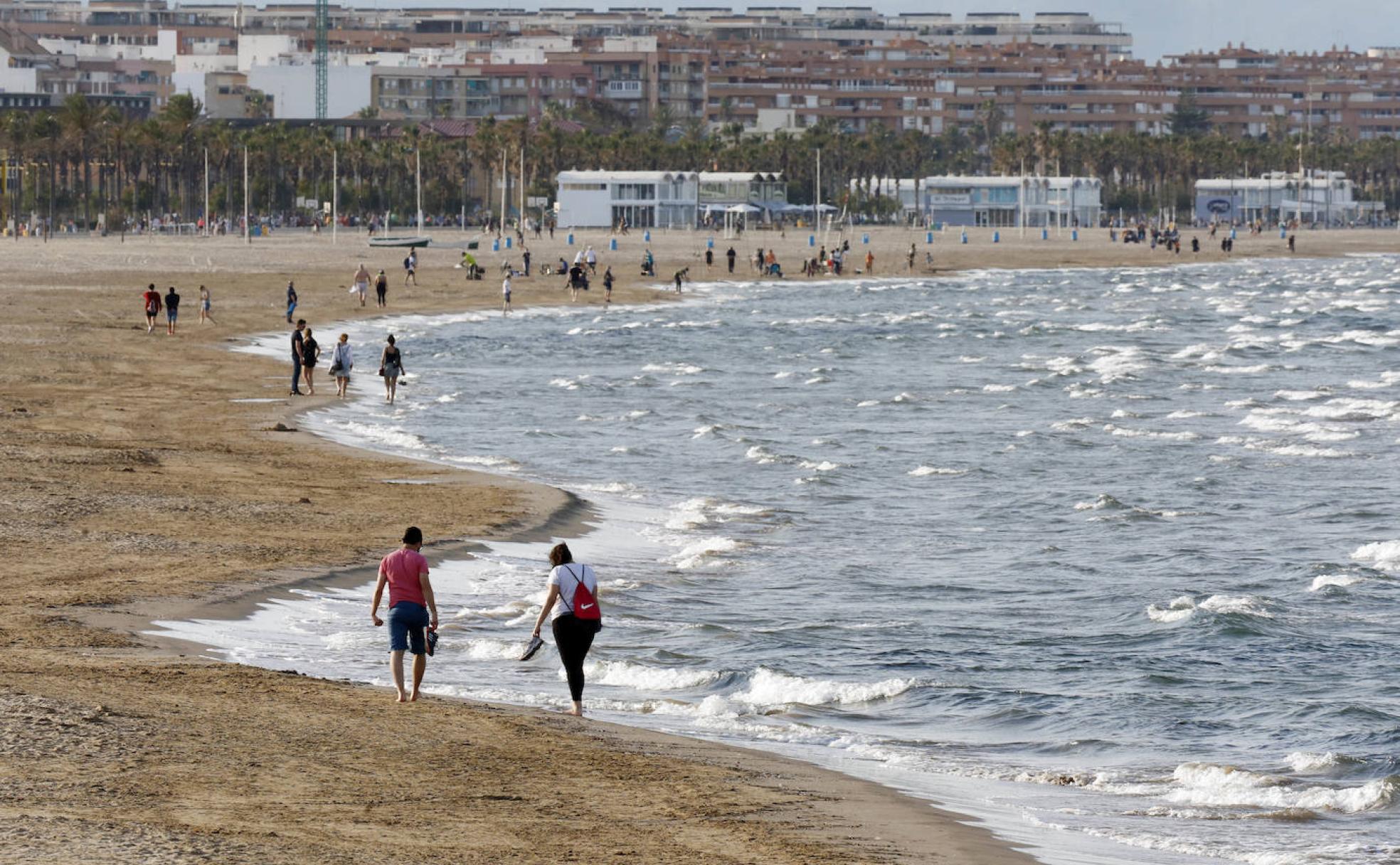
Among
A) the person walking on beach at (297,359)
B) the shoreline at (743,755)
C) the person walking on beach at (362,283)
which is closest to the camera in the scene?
the shoreline at (743,755)

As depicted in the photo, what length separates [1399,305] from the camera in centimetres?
8800

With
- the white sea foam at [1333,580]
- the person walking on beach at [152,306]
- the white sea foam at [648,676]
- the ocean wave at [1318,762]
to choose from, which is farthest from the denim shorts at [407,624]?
the person walking on beach at [152,306]

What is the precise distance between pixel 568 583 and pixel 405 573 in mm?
1305

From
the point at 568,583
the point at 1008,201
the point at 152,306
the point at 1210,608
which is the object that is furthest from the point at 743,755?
the point at 1008,201

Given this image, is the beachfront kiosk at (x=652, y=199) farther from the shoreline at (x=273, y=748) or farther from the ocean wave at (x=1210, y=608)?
the ocean wave at (x=1210, y=608)

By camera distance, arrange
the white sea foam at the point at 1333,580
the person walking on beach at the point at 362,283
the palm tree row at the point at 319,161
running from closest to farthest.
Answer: the white sea foam at the point at 1333,580 < the person walking on beach at the point at 362,283 < the palm tree row at the point at 319,161

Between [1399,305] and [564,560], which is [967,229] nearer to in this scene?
[1399,305]

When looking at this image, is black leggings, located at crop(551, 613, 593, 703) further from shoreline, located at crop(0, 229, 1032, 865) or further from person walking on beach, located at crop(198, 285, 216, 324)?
person walking on beach, located at crop(198, 285, 216, 324)

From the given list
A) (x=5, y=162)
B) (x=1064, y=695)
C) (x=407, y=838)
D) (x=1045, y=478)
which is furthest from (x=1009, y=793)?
(x=5, y=162)

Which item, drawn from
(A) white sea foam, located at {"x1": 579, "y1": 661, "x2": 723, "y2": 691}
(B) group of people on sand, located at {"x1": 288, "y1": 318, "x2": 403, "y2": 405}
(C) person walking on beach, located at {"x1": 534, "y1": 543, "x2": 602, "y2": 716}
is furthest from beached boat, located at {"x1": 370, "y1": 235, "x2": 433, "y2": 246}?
(C) person walking on beach, located at {"x1": 534, "y1": 543, "x2": 602, "y2": 716}

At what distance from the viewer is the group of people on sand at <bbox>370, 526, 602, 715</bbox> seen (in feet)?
47.5

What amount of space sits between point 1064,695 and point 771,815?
5.67 m

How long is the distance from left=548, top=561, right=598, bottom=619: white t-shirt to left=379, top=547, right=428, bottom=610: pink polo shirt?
107cm

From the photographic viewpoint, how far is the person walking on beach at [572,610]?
15086 millimetres
